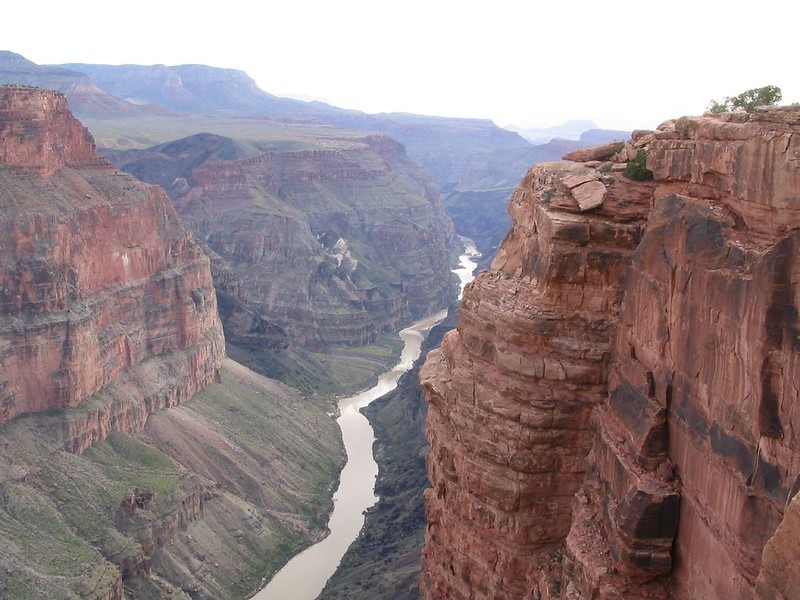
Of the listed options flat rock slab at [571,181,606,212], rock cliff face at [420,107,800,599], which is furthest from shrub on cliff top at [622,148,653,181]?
flat rock slab at [571,181,606,212]

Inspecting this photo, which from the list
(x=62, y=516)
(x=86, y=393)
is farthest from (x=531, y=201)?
(x=86, y=393)

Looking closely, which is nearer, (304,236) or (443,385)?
(443,385)

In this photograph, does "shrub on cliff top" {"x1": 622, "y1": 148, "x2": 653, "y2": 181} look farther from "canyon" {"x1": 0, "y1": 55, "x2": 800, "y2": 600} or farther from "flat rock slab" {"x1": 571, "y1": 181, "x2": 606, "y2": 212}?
"flat rock slab" {"x1": 571, "y1": 181, "x2": 606, "y2": 212}

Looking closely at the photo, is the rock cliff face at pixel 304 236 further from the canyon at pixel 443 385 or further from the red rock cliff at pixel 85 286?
the red rock cliff at pixel 85 286

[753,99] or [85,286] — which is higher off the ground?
[753,99]

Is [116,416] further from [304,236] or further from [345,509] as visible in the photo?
[304,236]

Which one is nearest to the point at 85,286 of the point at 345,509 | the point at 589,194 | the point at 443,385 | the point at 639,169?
the point at 345,509

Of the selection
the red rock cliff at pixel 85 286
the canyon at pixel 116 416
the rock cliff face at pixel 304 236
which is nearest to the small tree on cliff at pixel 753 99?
the canyon at pixel 116 416
